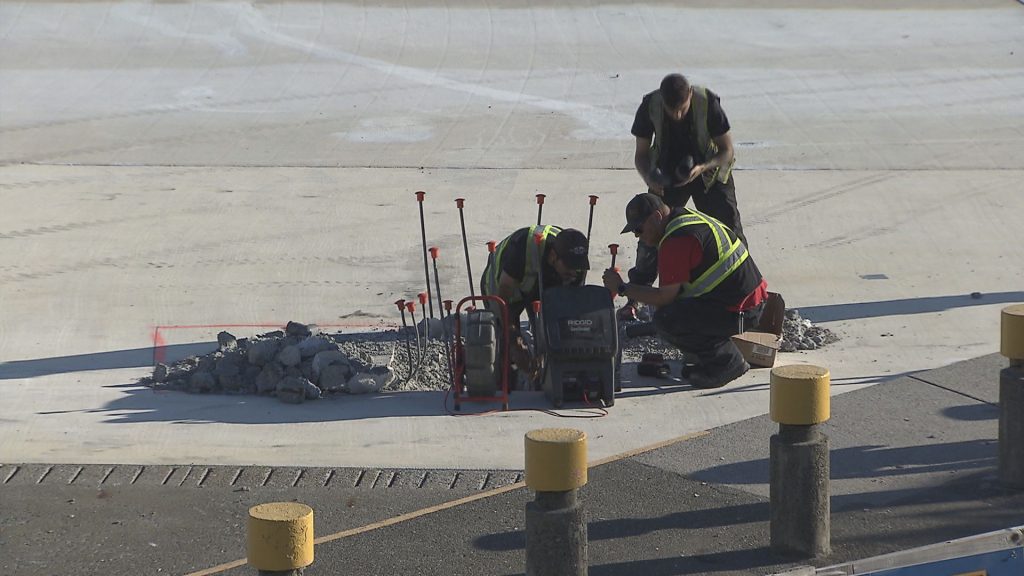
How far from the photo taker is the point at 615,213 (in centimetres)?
1140

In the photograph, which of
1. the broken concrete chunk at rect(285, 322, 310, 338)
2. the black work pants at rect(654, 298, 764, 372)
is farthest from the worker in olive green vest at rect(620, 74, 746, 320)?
the broken concrete chunk at rect(285, 322, 310, 338)

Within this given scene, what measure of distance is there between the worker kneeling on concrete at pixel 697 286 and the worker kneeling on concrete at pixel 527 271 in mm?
252

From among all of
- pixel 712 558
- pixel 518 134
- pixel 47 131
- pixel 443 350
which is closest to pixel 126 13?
pixel 47 131

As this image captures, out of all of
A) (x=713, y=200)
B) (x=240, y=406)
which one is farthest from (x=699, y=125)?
(x=240, y=406)

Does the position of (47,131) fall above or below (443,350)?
above

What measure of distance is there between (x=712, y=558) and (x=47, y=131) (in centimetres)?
985

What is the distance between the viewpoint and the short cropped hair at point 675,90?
28.1ft

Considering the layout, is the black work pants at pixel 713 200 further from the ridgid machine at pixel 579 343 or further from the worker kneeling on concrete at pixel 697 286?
the ridgid machine at pixel 579 343

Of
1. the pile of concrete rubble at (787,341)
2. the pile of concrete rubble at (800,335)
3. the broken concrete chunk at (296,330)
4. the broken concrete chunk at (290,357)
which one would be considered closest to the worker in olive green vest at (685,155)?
the pile of concrete rubble at (787,341)

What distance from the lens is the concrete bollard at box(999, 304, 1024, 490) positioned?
19.7ft

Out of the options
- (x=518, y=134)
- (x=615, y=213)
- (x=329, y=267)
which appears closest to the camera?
(x=329, y=267)

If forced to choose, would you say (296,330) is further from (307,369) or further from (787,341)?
(787,341)

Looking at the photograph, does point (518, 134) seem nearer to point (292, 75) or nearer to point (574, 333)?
point (292, 75)

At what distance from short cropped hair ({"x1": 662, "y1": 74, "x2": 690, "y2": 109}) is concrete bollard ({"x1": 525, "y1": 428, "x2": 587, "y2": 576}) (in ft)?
12.8
